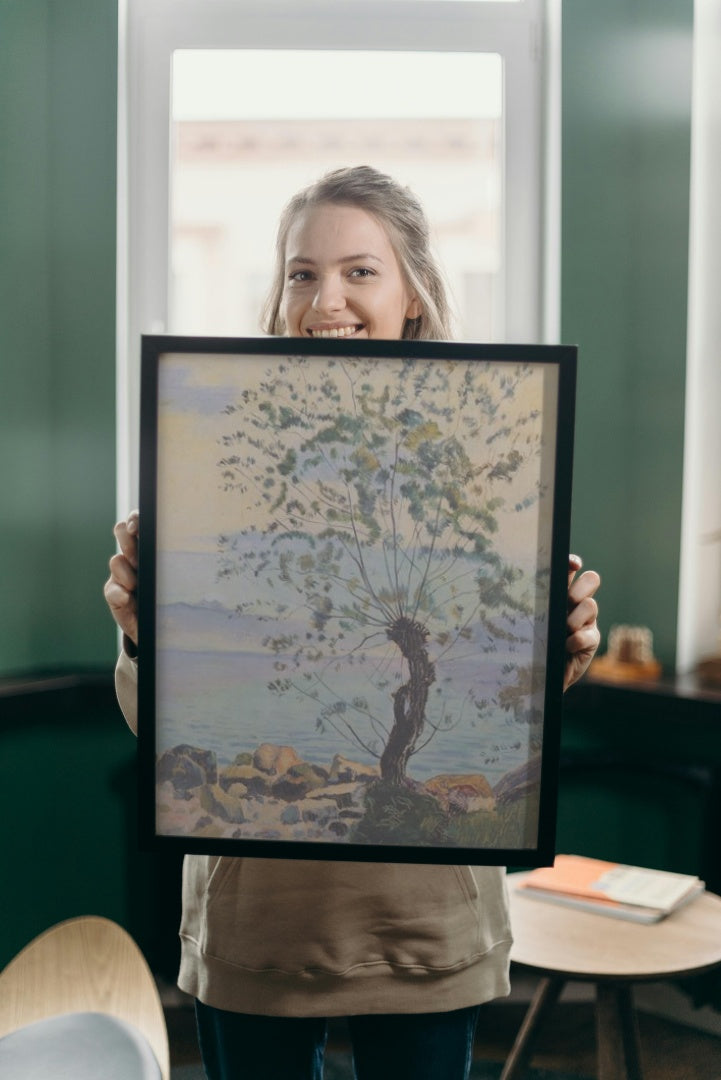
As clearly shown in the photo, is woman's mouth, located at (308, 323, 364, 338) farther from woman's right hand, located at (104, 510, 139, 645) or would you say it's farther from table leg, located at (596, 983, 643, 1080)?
table leg, located at (596, 983, 643, 1080)

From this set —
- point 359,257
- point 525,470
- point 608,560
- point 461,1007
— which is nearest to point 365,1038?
point 461,1007

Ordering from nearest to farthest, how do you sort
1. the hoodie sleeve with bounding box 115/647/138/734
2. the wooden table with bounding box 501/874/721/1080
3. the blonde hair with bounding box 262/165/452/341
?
1. the hoodie sleeve with bounding box 115/647/138/734
2. the blonde hair with bounding box 262/165/452/341
3. the wooden table with bounding box 501/874/721/1080

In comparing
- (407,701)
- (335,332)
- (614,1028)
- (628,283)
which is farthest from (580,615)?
(628,283)

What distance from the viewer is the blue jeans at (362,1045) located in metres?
1.08

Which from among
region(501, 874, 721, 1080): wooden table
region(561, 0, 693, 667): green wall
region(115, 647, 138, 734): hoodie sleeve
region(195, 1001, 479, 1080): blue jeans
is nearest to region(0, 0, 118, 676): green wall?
region(561, 0, 693, 667): green wall

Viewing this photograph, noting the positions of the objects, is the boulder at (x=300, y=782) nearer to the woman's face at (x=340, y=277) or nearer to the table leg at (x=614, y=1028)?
the woman's face at (x=340, y=277)

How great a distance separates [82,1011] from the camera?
0.85 metres

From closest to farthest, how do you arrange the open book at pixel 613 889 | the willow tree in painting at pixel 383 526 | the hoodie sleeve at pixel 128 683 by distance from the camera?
the willow tree in painting at pixel 383 526
the hoodie sleeve at pixel 128 683
the open book at pixel 613 889

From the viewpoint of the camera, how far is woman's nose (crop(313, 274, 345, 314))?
1.15 m

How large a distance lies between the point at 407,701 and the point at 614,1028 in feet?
3.58

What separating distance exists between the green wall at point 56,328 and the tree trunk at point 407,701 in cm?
179

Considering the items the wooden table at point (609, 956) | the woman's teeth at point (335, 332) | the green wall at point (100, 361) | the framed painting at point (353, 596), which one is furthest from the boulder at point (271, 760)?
the green wall at point (100, 361)

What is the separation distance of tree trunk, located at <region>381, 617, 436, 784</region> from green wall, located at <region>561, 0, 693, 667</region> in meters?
1.77

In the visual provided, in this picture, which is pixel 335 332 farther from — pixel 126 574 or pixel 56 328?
pixel 56 328
